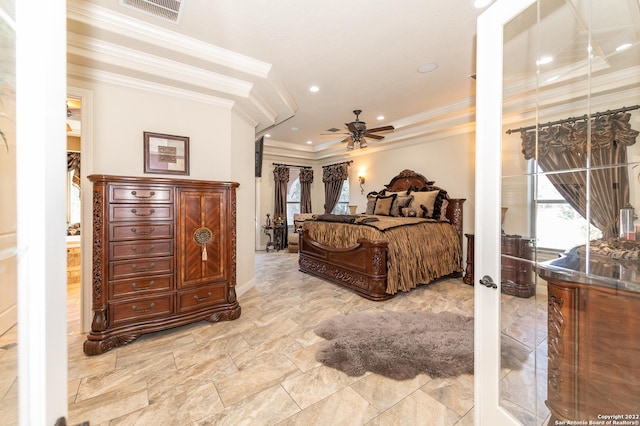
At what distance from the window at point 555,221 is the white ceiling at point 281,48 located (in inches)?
22.1

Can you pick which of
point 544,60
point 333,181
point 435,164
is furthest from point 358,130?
point 333,181

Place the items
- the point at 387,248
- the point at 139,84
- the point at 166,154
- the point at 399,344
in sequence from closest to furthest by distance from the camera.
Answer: the point at 399,344 → the point at 139,84 → the point at 166,154 → the point at 387,248

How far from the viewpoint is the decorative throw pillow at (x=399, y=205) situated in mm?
4984

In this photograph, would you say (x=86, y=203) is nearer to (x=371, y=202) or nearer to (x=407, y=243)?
(x=407, y=243)

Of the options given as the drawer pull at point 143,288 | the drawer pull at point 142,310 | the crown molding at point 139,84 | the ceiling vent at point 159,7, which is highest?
the ceiling vent at point 159,7

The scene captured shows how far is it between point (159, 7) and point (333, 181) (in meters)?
5.66

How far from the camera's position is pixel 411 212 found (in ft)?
15.7

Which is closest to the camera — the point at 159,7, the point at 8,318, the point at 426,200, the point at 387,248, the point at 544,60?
the point at 8,318

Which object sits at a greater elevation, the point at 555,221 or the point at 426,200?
the point at 426,200

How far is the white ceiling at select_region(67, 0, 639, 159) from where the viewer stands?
2.07 m

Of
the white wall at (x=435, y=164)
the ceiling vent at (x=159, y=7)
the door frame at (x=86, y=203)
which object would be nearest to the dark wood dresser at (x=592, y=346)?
the ceiling vent at (x=159, y=7)

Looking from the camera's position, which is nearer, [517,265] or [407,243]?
[517,265]

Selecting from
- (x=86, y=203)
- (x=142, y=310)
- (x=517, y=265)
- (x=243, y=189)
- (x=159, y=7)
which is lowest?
(x=142, y=310)

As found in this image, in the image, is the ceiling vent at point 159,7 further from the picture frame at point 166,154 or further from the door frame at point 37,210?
the door frame at point 37,210
